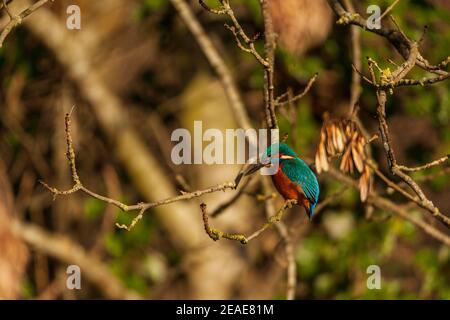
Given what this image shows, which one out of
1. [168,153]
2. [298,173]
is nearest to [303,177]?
[298,173]

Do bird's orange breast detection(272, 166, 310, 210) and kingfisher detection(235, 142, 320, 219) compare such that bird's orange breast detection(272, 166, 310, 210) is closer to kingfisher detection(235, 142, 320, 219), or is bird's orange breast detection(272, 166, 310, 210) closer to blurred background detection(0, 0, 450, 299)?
kingfisher detection(235, 142, 320, 219)

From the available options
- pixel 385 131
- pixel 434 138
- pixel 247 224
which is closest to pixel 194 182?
pixel 247 224

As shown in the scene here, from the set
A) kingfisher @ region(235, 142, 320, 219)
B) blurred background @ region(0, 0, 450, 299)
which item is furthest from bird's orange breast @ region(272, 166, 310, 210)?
blurred background @ region(0, 0, 450, 299)

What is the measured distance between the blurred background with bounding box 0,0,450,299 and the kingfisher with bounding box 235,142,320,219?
86.9 inches

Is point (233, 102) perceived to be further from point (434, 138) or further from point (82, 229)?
point (82, 229)

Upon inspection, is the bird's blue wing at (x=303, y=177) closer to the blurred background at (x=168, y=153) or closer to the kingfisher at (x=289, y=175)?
the kingfisher at (x=289, y=175)

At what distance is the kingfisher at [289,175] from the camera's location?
10.4 ft

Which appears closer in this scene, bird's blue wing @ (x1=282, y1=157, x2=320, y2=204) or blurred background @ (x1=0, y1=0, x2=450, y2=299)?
bird's blue wing @ (x1=282, y1=157, x2=320, y2=204)

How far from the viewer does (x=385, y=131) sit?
2582 millimetres

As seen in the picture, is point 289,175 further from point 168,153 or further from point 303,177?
point 168,153

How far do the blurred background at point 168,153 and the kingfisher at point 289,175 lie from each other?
7.24 ft

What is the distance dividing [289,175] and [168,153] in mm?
4530

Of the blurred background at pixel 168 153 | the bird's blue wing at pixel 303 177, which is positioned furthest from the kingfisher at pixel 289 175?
the blurred background at pixel 168 153

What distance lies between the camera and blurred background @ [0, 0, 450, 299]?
19.7 ft
